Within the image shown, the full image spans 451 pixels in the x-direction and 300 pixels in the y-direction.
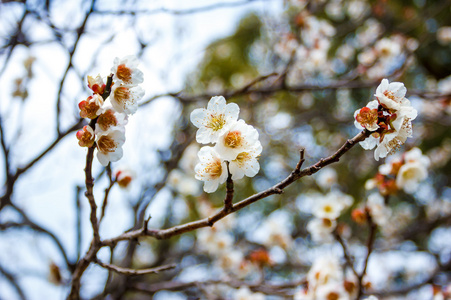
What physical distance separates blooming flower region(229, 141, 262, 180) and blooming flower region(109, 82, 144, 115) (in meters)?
0.34

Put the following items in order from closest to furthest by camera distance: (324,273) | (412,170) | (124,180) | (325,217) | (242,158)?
1. (242,158)
2. (124,180)
3. (412,170)
4. (324,273)
5. (325,217)

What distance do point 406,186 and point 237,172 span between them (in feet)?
3.62

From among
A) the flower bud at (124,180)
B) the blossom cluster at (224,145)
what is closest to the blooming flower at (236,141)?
the blossom cluster at (224,145)

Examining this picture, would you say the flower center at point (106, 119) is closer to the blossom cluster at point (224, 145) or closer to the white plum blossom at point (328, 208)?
the blossom cluster at point (224, 145)

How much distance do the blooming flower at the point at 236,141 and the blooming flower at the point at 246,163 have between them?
0.04 feet

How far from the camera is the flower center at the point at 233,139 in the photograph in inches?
Answer: 37.0

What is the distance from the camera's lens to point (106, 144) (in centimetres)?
101

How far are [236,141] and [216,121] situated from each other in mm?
147

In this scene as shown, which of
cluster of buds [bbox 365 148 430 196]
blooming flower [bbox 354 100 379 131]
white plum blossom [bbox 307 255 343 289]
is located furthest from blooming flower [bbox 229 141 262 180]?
white plum blossom [bbox 307 255 343 289]

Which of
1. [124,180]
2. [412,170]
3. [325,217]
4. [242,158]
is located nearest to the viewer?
[242,158]

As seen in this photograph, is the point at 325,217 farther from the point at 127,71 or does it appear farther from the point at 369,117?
the point at 127,71

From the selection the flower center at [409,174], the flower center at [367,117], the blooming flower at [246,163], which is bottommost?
the blooming flower at [246,163]

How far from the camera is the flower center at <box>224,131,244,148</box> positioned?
940 mm

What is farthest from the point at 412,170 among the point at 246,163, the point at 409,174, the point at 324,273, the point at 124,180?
the point at 124,180
